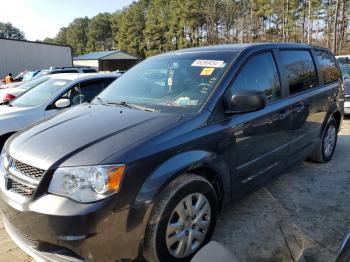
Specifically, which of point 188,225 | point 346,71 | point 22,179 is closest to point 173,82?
point 188,225

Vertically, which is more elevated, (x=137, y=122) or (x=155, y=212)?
(x=137, y=122)

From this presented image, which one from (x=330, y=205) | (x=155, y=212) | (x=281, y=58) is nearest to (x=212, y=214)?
(x=155, y=212)

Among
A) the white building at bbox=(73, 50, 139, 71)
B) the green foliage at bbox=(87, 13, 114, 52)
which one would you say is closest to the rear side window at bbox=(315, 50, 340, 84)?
the white building at bbox=(73, 50, 139, 71)

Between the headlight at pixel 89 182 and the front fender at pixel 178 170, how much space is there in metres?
0.20

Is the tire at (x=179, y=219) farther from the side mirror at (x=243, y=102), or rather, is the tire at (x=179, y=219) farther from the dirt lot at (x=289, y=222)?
the side mirror at (x=243, y=102)

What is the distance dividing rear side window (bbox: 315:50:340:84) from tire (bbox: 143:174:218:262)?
312 cm

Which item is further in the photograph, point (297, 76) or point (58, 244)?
point (297, 76)

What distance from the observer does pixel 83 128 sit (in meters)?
2.84

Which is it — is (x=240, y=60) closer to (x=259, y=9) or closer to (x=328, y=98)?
(x=328, y=98)

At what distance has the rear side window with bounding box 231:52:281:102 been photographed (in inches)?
132

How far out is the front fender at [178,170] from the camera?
7.82 feet

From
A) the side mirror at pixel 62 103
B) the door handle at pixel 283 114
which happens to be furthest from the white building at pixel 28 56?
the door handle at pixel 283 114

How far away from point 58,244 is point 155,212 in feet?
2.21

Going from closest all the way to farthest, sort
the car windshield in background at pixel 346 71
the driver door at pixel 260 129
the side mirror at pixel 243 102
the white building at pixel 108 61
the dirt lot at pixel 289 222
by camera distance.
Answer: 1. the side mirror at pixel 243 102
2. the dirt lot at pixel 289 222
3. the driver door at pixel 260 129
4. the car windshield in background at pixel 346 71
5. the white building at pixel 108 61
